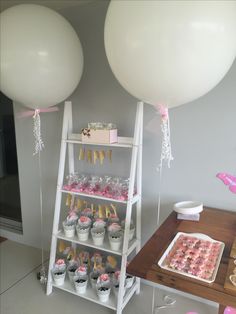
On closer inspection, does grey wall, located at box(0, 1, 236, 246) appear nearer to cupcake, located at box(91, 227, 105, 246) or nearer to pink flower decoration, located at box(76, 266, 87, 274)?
cupcake, located at box(91, 227, 105, 246)

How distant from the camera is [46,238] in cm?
251

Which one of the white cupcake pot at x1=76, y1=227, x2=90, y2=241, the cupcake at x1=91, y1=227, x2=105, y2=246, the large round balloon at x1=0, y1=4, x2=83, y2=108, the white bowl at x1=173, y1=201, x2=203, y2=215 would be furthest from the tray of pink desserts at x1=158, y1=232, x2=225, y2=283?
the large round balloon at x1=0, y1=4, x2=83, y2=108

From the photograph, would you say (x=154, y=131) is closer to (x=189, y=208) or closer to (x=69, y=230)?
(x=189, y=208)

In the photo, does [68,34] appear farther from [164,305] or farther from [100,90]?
[164,305]

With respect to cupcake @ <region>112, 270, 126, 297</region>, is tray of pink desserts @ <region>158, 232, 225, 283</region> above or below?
above

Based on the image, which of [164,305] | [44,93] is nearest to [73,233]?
[164,305]

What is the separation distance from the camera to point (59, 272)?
1936mm

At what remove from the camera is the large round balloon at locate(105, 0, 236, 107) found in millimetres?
978

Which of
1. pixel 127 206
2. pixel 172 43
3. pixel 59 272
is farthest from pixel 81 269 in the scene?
pixel 172 43

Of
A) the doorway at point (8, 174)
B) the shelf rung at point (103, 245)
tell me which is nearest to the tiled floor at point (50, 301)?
the shelf rung at point (103, 245)

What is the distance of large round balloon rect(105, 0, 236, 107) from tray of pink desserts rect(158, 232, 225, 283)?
2.33 ft

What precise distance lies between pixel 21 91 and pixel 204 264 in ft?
4.44

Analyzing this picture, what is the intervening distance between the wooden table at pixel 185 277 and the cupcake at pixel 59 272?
930 millimetres

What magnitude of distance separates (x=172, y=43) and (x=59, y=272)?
5.62 ft
